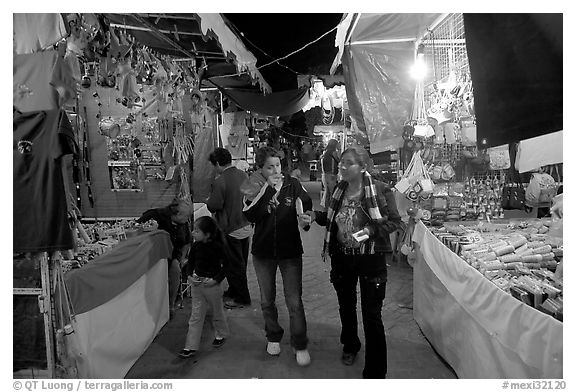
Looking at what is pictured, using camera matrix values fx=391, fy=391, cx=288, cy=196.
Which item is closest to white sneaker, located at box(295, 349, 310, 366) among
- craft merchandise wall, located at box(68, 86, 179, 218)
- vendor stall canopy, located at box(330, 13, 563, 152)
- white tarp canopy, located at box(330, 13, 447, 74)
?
vendor stall canopy, located at box(330, 13, 563, 152)

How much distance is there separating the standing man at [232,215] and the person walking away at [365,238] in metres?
1.49

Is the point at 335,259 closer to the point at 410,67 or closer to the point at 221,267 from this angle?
the point at 221,267

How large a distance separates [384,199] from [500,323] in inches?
38.4

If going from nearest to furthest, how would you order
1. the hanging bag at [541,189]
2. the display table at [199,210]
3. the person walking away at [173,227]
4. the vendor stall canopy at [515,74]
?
the vendor stall canopy at [515,74]
the hanging bag at [541,189]
the person walking away at [173,227]
the display table at [199,210]

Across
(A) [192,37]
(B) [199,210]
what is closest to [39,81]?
(A) [192,37]

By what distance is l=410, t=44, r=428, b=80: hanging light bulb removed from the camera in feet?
12.6

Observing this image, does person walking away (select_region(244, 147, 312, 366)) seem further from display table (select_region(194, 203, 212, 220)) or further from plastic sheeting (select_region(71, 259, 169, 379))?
display table (select_region(194, 203, 212, 220))

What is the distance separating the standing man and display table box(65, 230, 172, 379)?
0.63 metres

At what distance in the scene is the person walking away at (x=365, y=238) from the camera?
2.52 m

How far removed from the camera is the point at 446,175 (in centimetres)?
364

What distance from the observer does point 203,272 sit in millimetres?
3148

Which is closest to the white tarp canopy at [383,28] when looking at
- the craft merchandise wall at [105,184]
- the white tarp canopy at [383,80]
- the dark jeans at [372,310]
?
the white tarp canopy at [383,80]

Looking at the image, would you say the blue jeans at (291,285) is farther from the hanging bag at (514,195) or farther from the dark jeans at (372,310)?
the hanging bag at (514,195)
